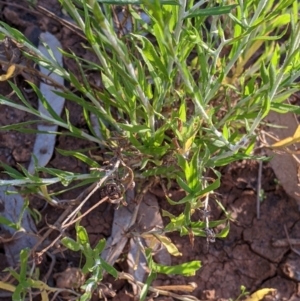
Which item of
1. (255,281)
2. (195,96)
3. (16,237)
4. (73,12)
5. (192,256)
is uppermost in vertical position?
(73,12)

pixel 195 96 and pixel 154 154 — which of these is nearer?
pixel 195 96

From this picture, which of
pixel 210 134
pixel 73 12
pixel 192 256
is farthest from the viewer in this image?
pixel 192 256

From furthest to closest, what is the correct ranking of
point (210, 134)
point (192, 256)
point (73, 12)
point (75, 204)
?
point (192, 256)
point (75, 204)
point (210, 134)
point (73, 12)

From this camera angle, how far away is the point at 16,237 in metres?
2.11

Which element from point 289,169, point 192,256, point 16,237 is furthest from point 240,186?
point 16,237

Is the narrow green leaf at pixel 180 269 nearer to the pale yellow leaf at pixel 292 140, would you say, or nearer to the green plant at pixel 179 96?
the green plant at pixel 179 96

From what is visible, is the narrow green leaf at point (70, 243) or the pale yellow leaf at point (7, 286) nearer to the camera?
the narrow green leaf at point (70, 243)

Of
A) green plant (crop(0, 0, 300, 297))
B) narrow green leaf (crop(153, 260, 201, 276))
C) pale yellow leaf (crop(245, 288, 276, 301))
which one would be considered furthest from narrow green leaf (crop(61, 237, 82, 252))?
pale yellow leaf (crop(245, 288, 276, 301))

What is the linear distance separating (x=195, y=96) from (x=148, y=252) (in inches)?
22.2

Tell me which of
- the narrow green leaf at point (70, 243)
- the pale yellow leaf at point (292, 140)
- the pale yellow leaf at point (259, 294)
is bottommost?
the pale yellow leaf at point (259, 294)

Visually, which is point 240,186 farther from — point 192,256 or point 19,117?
point 19,117

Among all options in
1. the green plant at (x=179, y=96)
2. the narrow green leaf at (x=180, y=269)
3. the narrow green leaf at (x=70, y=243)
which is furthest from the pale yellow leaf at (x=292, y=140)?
the narrow green leaf at (x=70, y=243)

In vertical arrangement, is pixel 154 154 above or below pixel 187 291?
above

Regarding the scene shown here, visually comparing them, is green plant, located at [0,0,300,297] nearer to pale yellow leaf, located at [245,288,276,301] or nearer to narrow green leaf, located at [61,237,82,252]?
narrow green leaf, located at [61,237,82,252]
